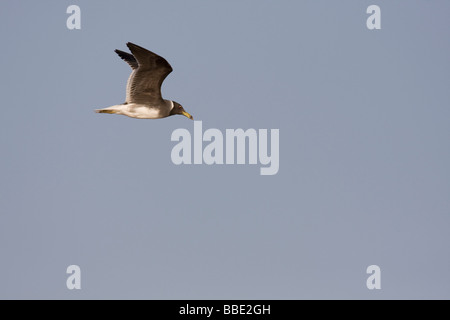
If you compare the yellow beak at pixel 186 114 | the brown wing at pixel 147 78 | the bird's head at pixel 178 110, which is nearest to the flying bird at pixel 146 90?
the brown wing at pixel 147 78

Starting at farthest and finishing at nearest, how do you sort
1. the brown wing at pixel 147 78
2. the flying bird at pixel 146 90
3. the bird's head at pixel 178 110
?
the bird's head at pixel 178 110 → the flying bird at pixel 146 90 → the brown wing at pixel 147 78

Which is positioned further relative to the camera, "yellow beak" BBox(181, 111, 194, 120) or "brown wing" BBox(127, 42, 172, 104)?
"yellow beak" BBox(181, 111, 194, 120)

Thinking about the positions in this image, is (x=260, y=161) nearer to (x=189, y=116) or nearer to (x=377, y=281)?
(x=377, y=281)

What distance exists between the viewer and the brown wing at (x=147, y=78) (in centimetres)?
2105

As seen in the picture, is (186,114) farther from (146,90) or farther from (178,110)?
(146,90)

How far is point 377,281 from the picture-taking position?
105ft

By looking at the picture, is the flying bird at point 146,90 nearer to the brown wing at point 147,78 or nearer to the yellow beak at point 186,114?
the brown wing at point 147,78

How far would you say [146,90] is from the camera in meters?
22.0

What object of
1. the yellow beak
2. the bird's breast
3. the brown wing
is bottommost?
the bird's breast

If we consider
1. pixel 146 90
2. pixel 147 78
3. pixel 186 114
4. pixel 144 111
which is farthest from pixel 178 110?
pixel 147 78

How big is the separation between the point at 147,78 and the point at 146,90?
40 cm

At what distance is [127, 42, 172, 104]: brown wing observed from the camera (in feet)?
69.1

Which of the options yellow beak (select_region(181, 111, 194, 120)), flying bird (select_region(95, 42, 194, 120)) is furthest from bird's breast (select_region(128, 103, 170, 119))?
yellow beak (select_region(181, 111, 194, 120))

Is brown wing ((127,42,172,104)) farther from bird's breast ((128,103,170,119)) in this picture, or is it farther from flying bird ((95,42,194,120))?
bird's breast ((128,103,170,119))
